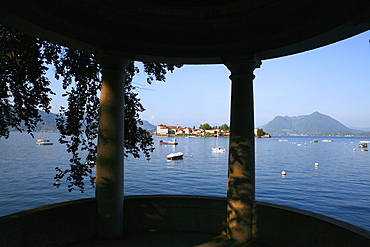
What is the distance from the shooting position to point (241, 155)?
6801 millimetres

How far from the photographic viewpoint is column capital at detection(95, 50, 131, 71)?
6860 millimetres

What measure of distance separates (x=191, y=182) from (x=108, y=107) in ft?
129

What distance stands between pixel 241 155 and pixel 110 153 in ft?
11.4

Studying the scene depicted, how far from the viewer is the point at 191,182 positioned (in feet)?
147

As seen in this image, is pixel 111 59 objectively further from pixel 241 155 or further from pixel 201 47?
pixel 241 155

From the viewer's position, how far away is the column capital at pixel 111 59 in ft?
22.5

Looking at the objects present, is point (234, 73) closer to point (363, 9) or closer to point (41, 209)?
point (363, 9)

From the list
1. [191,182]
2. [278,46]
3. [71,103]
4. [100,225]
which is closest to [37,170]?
[191,182]

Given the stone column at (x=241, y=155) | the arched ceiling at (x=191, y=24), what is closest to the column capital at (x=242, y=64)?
the stone column at (x=241, y=155)

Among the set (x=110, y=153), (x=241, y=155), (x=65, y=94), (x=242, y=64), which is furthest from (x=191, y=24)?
(x=65, y=94)

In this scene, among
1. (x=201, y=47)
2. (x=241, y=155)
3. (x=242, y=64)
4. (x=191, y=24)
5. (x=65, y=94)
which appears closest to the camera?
(x=191, y=24)

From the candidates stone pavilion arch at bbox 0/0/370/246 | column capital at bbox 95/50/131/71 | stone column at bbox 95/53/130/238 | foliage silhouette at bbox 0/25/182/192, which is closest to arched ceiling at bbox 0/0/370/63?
stone pavilion arch at bbox 0/0/370/246

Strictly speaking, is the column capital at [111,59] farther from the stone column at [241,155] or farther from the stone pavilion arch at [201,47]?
the stone column at [241,155]

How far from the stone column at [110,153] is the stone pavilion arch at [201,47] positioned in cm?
3
